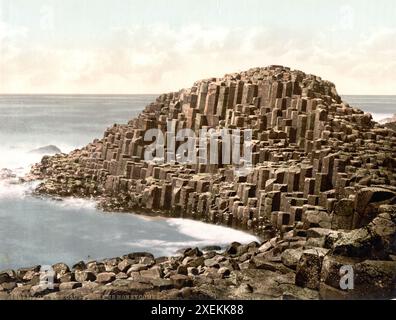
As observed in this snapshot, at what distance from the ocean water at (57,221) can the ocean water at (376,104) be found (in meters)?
2.93

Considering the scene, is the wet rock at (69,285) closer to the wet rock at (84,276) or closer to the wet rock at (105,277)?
the wet rock at (84,276)

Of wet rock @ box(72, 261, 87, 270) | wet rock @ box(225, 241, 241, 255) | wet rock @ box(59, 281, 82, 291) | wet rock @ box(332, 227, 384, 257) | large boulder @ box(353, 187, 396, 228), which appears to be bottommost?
wet rock @ box(59, 281, 82, 291)

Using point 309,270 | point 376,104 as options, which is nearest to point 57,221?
point 309,270

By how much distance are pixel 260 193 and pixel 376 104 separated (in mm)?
2353

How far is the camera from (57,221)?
851cm

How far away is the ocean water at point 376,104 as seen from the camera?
8.92 meters

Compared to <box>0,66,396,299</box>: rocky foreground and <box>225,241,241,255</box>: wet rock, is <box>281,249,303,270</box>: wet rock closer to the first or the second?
<box>0,66,396,299</box>: rocky foreground

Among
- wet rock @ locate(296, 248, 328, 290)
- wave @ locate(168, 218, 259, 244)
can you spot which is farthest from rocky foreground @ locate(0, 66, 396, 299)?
wave @ locate(168, 218, 259, 244)

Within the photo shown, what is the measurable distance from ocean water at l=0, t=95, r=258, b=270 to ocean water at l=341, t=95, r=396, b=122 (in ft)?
9.62

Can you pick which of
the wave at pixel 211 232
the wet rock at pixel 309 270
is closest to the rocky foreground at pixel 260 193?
the wet rock at pixel 309 270

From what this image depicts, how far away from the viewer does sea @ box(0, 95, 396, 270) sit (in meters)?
8.14

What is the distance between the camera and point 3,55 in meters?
8.09

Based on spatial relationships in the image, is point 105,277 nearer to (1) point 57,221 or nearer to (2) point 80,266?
(2) point 80,266

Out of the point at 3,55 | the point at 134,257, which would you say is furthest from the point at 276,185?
the point at 3,55
